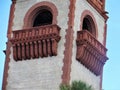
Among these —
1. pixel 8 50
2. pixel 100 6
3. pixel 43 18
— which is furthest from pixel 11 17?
pixel 100 6

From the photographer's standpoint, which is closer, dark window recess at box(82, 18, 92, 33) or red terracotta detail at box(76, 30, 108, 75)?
red terracotta detail at box(76, 30, 108, 75)

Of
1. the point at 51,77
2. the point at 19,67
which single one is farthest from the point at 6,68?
the point at 51,77

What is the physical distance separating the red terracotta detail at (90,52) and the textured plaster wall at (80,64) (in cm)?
43

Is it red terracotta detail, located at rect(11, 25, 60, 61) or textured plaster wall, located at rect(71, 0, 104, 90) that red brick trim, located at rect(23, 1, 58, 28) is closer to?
red terracotta detail, located at rect(11, 25, 60, 61)

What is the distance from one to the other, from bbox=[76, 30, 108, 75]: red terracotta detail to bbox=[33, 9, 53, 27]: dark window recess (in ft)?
13.5

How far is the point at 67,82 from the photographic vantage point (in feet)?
176

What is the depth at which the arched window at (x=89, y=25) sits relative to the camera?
60.1 m

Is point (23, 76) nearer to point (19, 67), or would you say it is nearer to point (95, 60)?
point (19, 67)

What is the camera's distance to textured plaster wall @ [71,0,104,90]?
5556 cm

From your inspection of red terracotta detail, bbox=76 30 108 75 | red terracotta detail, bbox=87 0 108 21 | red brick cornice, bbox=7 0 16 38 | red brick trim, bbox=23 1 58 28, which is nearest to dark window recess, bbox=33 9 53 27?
red brick trim, bbox=23 1 58 28

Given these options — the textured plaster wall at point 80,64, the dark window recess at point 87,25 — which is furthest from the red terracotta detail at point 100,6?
the dark window recess at point 87,25

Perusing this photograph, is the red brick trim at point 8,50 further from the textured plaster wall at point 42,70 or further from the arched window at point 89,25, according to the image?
the arched window at point 89,25

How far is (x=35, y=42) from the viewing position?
57062 mm

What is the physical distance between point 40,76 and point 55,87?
6.70ft
